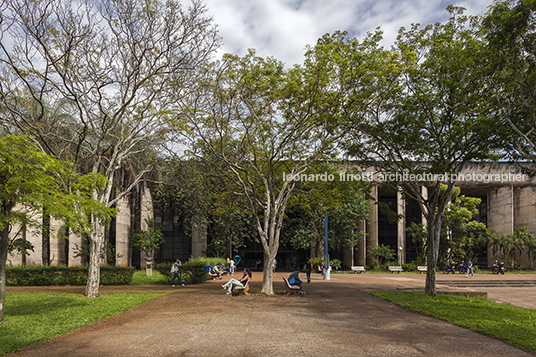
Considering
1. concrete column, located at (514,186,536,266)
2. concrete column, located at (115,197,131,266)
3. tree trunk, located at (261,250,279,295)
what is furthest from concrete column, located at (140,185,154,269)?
concrete column, located at (514,186,536,266)

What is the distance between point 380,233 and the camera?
47906 mm

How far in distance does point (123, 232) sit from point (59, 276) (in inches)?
592

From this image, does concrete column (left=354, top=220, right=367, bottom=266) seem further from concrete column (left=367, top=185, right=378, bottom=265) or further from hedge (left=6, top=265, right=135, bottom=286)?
hedge (left=6, top=265, right=135, bottom=286)

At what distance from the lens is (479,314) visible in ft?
38.4

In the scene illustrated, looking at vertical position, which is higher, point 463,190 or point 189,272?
point 463,190

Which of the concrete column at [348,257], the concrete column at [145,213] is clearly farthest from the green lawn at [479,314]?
the concrete column at [145,213]

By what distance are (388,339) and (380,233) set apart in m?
41.4

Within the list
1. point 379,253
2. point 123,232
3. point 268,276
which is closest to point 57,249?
point 123,232

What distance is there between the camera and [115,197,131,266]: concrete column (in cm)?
3597

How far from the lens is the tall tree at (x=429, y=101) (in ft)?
47.0

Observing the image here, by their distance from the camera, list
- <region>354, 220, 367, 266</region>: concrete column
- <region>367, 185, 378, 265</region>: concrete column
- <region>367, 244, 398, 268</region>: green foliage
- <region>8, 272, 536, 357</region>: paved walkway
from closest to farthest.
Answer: <region>8, 272, 536, 357</region>: paved walkway
<region>367, 244, 398, 268</region>: green foliage
<region>354, 220, 367, 266</region>: concrete column
<region>367, 185, 378, 265</region>: concrete column

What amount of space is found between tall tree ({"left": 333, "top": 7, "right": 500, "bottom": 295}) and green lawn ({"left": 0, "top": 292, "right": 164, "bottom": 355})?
13.0m

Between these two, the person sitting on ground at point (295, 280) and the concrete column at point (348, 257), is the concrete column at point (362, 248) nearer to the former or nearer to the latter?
the concrete column at point (348, 257)

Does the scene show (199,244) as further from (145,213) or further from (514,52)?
(514,52)
